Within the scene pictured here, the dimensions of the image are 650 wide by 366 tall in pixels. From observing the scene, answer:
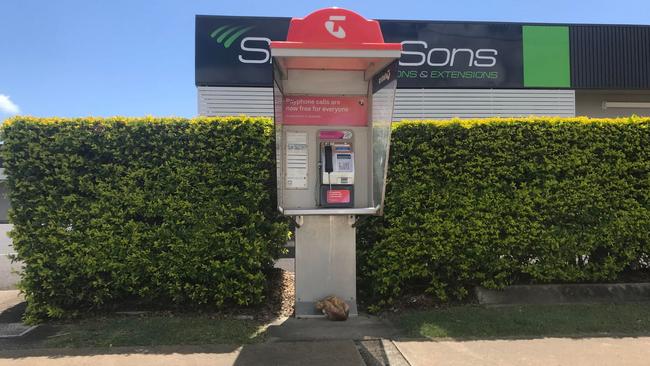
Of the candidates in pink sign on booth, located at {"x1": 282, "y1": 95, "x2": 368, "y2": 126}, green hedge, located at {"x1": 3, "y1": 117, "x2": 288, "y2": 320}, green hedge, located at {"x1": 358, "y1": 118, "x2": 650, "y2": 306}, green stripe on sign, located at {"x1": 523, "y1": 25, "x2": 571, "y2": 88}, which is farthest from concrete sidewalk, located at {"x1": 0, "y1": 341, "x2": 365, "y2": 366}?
green stripe on sign, located at {"x1": 523, "y1": 25, "x2": 571, "y2": 88}

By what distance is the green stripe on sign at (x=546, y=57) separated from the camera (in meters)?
11.1

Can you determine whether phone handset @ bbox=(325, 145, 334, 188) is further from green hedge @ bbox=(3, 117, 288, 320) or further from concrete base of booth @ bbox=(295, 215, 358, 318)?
green hedge @ bbox=(3, 117, 288, 320)

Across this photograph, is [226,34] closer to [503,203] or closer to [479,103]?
[479,103]

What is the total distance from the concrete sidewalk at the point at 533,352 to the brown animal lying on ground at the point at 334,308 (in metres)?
0.82

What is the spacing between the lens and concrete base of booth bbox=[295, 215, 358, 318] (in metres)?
5.63

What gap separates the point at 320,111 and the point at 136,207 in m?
2.23

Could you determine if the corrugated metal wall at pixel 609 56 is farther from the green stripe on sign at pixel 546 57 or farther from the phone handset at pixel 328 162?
the phone handset at pixel 328 162

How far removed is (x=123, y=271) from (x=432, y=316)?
336cm

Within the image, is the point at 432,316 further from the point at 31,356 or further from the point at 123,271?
the point at 31,356

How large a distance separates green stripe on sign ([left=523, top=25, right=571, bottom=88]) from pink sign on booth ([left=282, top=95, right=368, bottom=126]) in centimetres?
708

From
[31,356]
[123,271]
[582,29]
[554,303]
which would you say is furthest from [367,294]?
[582,29]

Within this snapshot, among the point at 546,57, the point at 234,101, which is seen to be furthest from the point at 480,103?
the point at 234,101

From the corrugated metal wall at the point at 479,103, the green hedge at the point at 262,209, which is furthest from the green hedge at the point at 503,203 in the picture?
the corrugated metal wall at the point at 479,103

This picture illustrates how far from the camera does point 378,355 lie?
4559mm
